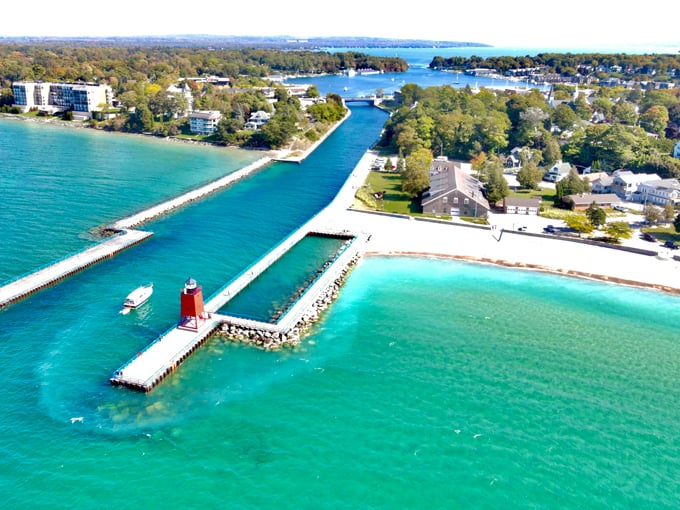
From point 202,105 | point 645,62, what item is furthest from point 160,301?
point 645,62

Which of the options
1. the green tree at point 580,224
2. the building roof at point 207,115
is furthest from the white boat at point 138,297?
the building roof at point 207,115

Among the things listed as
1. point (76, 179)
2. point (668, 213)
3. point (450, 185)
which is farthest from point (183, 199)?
point (668, 213)

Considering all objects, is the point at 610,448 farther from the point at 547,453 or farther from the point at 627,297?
the point at 627,297

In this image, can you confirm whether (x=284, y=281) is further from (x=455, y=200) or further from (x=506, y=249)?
(x=455, y=200)

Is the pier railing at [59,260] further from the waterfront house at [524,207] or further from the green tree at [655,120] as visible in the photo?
the green tree at [655,120]

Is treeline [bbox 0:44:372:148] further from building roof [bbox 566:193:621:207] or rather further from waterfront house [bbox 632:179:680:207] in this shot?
waterfront house [bbox 632:179:680:207]
